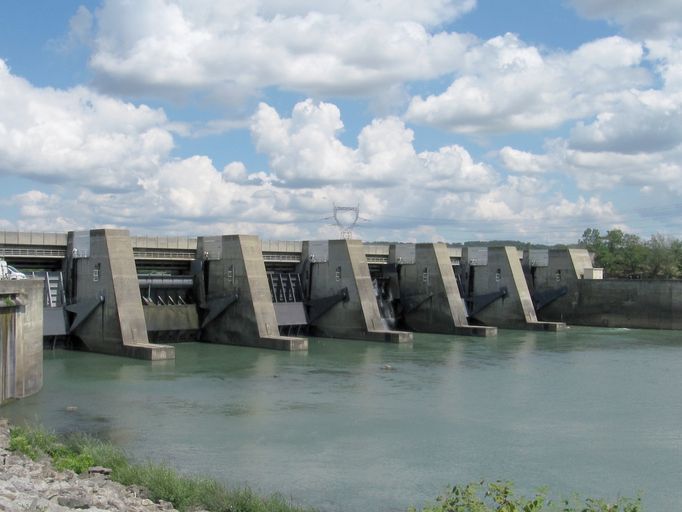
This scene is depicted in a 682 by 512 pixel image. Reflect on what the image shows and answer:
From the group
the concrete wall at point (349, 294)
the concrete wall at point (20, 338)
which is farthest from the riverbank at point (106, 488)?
the concrete wall at point (349, 294)

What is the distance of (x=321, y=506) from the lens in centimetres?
1141

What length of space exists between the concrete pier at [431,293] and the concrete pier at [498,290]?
2965mm

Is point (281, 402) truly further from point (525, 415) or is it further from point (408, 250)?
point (408, 250)

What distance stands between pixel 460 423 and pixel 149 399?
759 centimetres

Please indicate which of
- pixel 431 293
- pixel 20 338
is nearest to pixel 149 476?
pixel 20 338

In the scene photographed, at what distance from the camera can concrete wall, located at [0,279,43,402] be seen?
61.1ft

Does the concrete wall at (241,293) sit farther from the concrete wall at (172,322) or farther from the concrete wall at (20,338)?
the concrete wall at (20,338)

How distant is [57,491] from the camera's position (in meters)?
10.6

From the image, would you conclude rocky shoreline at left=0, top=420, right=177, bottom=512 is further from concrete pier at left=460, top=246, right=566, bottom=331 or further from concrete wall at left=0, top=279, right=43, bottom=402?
concrete pier at left=460, top=246, right=566, bottom=331

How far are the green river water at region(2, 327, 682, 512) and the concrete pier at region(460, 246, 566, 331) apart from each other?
9996 millimetres

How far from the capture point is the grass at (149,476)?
1078 centimetres

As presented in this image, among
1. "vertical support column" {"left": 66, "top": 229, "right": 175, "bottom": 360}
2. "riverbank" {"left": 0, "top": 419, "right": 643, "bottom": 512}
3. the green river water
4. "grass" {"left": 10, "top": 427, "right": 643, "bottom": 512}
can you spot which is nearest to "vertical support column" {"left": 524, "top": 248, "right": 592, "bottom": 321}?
the green river water

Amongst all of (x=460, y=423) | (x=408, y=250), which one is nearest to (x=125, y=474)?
(x=460, y=423)

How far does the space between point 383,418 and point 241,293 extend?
14.2 m
